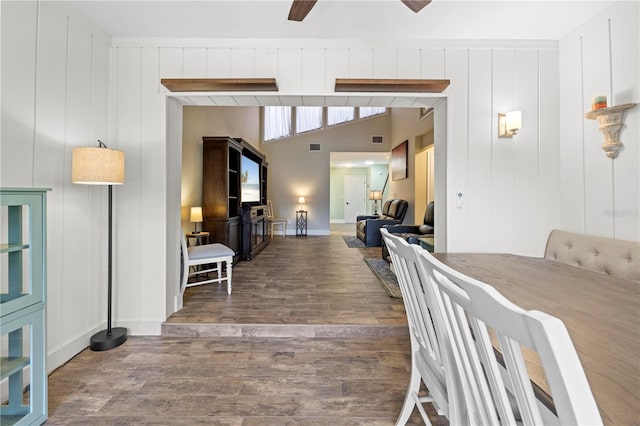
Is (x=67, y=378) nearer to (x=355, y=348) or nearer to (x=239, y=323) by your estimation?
(x=239, y=323)

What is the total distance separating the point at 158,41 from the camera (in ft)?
7.72

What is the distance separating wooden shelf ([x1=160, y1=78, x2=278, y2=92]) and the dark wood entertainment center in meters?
1.79

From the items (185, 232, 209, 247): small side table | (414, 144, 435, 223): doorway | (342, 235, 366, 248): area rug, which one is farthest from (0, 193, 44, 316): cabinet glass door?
(414, 144, 435, 223): doorway

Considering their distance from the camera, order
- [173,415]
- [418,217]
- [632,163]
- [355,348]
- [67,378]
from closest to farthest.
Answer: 1. [173,415]
2. [67,378]
3. [632,163]
4. [355,348]
5. [418,217]

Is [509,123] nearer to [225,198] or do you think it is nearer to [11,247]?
[11,247]

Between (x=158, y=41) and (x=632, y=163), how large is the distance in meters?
3.68

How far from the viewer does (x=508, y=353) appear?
50 centimetres

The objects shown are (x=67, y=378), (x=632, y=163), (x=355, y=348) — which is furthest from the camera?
(x=355, y=348)

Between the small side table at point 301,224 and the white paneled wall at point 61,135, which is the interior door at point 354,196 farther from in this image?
the white paneled wall at point 61,135

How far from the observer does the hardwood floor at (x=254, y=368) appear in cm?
149

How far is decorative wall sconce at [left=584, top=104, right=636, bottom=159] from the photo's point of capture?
191 centimetres

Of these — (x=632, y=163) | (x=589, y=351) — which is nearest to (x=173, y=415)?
(x=589, y=351)

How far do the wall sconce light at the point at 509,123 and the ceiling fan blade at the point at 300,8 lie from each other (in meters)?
1.77

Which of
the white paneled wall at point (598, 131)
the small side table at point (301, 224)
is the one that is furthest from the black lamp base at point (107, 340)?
the small side table at point (301, 224)
